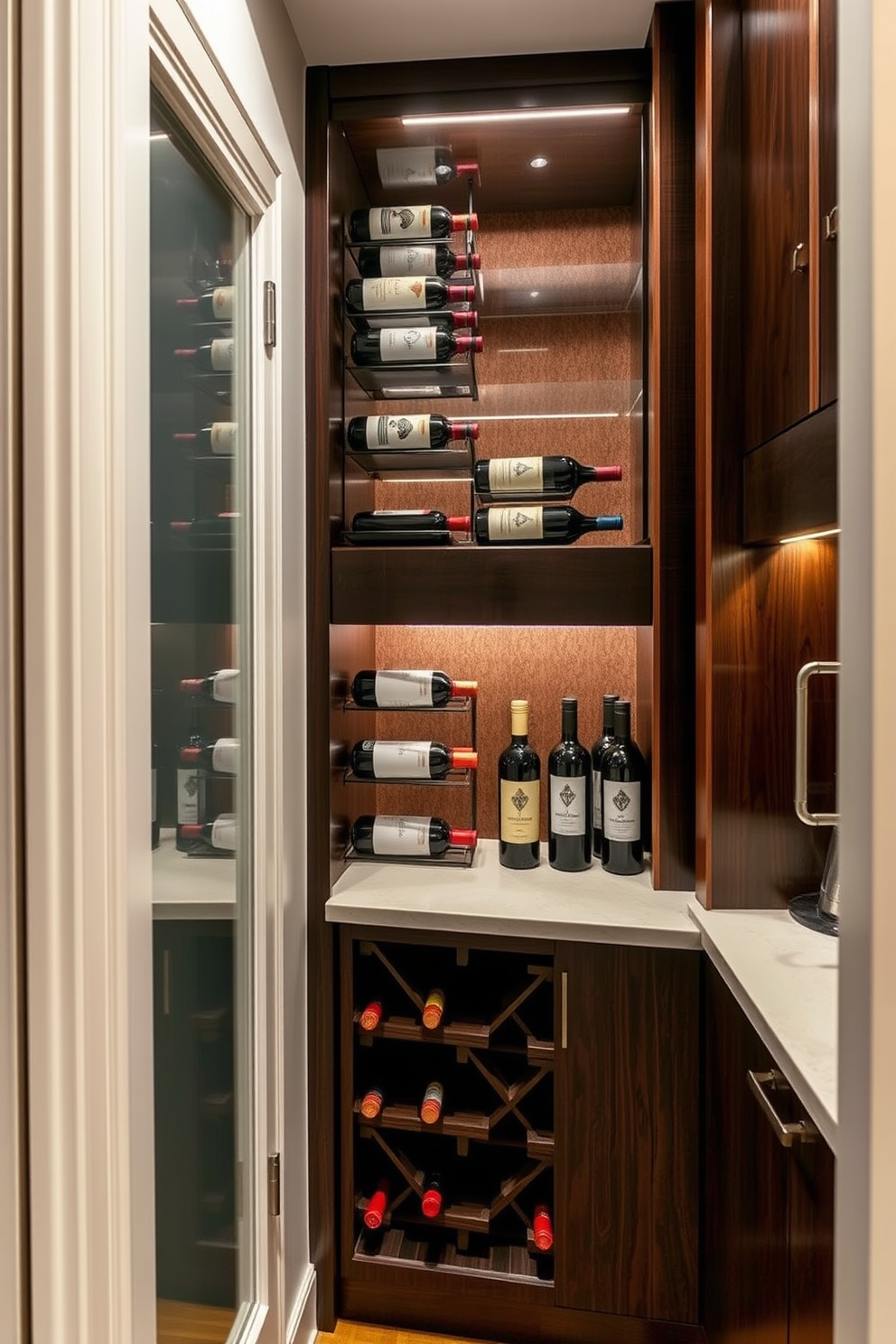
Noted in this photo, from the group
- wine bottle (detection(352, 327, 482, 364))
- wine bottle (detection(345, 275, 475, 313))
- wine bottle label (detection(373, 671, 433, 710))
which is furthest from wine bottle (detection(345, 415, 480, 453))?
wine bottle label (detection(373, 671, 433, 710))

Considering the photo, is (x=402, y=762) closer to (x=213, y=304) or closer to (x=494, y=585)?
(x=494, y=585)

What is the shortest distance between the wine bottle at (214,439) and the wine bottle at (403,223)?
732 millimetres

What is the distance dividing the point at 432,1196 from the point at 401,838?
697 mm

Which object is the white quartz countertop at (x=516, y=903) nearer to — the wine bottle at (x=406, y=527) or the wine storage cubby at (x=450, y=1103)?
the wine storage cubby at (x=450, y=1103)

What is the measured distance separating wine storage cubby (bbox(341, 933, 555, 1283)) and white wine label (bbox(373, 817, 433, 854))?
0.20m

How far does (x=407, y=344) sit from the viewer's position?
1.70m

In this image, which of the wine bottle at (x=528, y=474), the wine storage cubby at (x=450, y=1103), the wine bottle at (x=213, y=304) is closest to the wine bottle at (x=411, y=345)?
the wine bottle at (x=528, y=474)

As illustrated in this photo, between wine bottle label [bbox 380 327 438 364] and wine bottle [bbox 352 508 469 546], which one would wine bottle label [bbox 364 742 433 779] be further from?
wine bottle label [bbox 380 327 438 364]

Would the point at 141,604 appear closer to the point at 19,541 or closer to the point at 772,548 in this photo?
the point at 19,541

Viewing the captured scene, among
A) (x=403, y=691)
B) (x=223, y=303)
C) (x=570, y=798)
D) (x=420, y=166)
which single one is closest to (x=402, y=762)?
(x=403, y=691)

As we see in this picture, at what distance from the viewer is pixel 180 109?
3.50 feet

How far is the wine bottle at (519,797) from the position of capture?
1.74 meters

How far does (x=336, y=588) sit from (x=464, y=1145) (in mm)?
1164

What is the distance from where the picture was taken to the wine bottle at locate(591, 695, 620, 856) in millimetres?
1730
